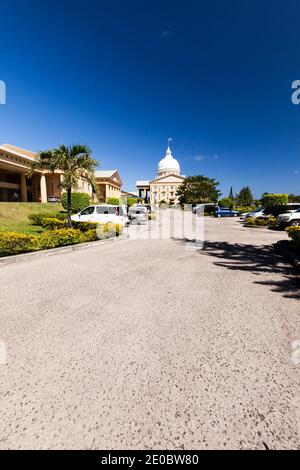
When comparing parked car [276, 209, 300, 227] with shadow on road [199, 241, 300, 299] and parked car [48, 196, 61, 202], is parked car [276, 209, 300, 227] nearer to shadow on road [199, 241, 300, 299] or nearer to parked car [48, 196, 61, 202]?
shadow on road [199, 241, 300, 299]

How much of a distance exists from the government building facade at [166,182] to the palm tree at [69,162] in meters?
73.1

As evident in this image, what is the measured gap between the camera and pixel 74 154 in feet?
39.8

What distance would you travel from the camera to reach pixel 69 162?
39.5ft

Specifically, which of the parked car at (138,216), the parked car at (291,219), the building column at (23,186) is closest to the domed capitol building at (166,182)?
the building column at (23,186)

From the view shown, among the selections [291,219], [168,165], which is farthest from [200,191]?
[291,219]

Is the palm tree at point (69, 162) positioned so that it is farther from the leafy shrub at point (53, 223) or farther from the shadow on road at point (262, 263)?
the shadow on road at point (262, 263)

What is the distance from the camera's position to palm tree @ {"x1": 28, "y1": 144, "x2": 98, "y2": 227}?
11953 mm

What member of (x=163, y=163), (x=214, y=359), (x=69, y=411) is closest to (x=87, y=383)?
(x=69, y=411)

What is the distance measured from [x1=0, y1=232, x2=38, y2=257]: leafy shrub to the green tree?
58.8 metres

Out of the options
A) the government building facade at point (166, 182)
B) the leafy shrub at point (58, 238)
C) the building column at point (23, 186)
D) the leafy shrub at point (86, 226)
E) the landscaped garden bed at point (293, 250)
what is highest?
the government building facade at point (166, 182)

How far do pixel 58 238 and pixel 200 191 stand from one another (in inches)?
2351

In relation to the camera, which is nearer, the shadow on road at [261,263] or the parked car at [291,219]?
the shadow on road at [261,263]

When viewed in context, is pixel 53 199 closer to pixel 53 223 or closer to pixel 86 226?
pixel 53 223

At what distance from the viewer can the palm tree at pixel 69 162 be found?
12.0 m
